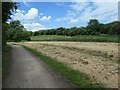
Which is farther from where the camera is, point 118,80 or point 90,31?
point 90,31

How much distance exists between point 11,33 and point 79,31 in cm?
4332

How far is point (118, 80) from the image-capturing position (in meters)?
13.6

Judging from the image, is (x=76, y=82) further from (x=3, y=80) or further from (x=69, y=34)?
(x=69, y=34)

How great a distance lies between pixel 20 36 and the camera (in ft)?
371

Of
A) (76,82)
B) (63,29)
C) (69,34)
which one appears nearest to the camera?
(76,82)

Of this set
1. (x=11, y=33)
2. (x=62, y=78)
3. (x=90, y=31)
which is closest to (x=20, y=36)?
(x=11, y=33)

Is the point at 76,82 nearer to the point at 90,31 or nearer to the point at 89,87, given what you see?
the point at 89,87

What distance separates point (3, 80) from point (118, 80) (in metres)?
5.59

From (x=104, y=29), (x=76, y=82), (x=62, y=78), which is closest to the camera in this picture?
(x=76, y=82)

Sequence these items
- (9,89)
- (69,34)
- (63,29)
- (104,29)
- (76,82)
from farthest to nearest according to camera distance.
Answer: (63,29) < (69,34) < (104,29) < (76,82) < (9,89)

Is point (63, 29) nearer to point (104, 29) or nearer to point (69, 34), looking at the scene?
point (69, 34)

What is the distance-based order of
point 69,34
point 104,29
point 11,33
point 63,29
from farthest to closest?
point 63,29 → point 69,34 → point 104,29 → point 11,33

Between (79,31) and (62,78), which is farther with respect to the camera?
(79,31)

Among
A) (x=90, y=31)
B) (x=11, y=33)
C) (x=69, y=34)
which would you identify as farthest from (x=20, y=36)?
(x=90, y=31)
